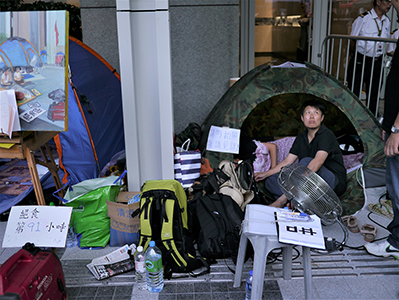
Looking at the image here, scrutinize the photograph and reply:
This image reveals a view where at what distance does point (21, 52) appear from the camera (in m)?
2.37

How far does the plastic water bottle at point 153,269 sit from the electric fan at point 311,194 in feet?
2.95

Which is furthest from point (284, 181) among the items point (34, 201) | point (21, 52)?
point (34, 201)

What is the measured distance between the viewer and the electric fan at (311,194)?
232 cm

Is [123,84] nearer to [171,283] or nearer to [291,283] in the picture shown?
[171,283]

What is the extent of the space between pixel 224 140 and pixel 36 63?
181cm

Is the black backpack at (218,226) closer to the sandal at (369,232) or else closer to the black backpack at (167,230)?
the black backpack at (167,230)

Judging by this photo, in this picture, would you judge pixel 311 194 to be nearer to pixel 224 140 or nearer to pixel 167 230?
pixel 167 230

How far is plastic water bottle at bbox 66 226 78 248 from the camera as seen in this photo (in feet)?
9.63

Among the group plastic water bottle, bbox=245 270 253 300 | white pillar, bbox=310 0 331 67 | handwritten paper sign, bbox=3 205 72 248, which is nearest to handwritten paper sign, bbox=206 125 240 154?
plastic water bottle, bbox=245 270 253 300

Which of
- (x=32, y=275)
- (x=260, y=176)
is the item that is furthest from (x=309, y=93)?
(x=32, y=275)

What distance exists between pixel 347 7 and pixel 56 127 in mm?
5141

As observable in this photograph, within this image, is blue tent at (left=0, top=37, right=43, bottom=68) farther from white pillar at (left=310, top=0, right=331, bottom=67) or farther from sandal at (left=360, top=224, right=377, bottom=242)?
white pillar at (left=310, top=0, right=331, bottom=67)

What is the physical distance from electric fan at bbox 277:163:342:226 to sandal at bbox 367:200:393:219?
3.68 ft

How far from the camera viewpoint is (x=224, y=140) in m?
3.61
